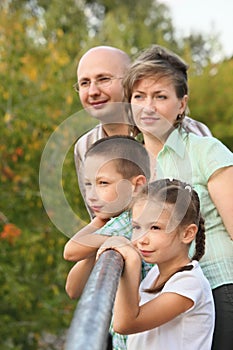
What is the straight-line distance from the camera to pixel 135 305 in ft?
5.73

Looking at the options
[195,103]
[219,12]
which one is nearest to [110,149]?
[195,103]

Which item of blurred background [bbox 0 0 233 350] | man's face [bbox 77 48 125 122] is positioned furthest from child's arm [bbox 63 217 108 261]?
blurred background [bbox 0 0 233 350]

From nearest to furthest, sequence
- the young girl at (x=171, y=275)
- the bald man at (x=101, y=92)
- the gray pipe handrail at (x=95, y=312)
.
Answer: the gray pipe handrail at (x=95, y=312), the young girl at (x=171, y=275), the bald man at (x=101, y=92)

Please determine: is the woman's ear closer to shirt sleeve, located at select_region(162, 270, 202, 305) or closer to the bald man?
the bald man

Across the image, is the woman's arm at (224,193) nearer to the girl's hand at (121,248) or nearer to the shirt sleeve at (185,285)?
the shirt sleeve at (185,285)

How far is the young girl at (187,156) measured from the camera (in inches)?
80.7

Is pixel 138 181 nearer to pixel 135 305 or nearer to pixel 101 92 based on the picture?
pixel 135 305

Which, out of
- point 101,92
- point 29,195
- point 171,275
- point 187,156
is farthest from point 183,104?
point 29,195

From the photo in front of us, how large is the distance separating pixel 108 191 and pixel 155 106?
1.12 feet

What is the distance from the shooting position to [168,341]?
6.18ft

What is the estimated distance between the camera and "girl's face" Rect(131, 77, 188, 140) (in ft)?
7.16

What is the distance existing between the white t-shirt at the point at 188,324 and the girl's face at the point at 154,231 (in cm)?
6

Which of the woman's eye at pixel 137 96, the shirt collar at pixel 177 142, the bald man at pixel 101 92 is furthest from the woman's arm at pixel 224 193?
the bald man at pixel 101 92

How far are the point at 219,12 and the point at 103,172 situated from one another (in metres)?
14.7
